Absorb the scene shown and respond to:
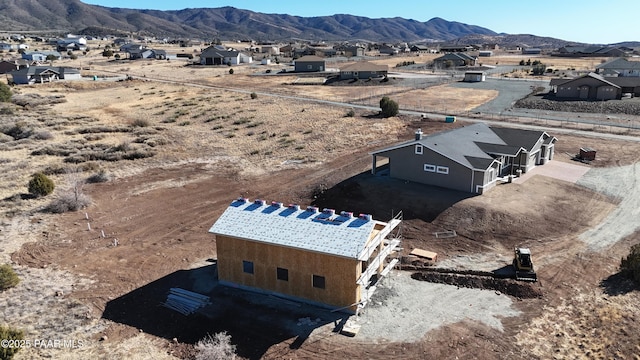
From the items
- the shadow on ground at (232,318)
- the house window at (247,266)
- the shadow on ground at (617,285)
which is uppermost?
the house window at (247,266)

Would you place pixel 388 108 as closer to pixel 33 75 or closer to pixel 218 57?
pixel 33 75

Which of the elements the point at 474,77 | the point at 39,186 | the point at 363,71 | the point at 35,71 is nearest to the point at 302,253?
the point at 39,186

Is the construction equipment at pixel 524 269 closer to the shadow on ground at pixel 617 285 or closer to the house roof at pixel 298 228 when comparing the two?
the shadow on ground at pixel 617 285

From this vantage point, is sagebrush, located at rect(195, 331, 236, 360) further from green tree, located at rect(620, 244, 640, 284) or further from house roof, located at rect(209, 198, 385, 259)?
green tree, located at rect(620, 244, 640, 284)

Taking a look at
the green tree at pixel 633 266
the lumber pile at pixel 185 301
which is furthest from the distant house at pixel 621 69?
the lumber pile at pixel 185 301

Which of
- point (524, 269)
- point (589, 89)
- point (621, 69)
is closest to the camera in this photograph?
point (524, 269)

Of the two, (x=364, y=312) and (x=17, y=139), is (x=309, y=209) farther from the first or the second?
(x=17, y=139)

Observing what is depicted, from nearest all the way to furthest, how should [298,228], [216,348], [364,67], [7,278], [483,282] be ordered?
[216,348] < [298,228] < [7,278] < [483,282] < [364,67]
